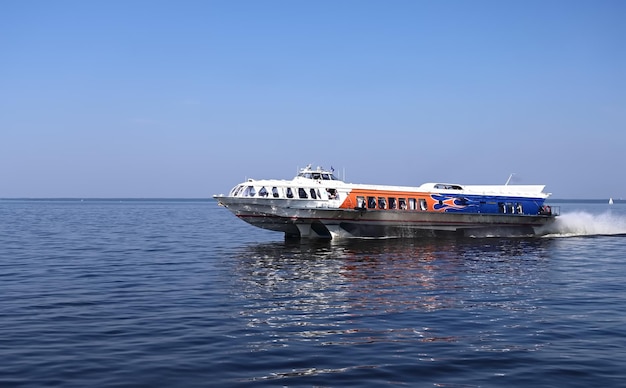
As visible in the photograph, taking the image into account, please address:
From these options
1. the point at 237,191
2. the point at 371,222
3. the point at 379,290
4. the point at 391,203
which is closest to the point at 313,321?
the point at 379,290

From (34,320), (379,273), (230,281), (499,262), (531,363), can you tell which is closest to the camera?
(531,363)

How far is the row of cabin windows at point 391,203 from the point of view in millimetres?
43178

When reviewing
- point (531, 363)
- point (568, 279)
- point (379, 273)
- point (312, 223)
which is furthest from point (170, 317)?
point (312, 223)

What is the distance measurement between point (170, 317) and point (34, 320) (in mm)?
3686

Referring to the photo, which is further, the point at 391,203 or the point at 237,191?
the point at 391,203

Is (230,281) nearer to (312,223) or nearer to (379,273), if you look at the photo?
(379,273)

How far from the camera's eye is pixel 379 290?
21.8 metres

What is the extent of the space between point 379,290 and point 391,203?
22930 millimetres

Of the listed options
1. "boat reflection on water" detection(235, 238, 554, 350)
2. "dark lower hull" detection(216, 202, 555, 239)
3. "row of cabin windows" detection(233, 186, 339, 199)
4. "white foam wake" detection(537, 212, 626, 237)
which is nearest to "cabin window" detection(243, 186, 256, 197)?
"row of cabin windows" detection(233, 186, 339, 199)

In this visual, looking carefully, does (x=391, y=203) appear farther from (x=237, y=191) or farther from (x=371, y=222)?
(x=237, y=191)

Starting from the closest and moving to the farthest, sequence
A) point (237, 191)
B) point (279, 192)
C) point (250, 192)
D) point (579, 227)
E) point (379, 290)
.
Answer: point (379, 290) → point (279, 192) → point (250, 192) → point (237, 191) → point (579, 227)

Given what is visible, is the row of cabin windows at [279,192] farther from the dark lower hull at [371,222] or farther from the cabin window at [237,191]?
the dark lower hull at [371,222]

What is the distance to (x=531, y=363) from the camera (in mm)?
12117

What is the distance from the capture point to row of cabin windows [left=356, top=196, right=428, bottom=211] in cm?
4318
